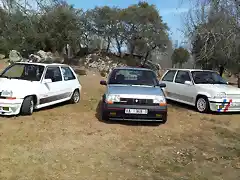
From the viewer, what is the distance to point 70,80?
405 inches

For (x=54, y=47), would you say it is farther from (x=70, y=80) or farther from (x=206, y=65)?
→ (x=70, y=80)

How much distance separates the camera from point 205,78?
1058cm

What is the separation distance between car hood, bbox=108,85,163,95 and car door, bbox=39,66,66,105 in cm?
191

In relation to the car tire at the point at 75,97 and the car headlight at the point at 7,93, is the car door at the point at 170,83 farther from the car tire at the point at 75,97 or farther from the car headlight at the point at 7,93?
the car headlight at the point at 7,93

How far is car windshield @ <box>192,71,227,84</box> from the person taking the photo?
34.3 feet

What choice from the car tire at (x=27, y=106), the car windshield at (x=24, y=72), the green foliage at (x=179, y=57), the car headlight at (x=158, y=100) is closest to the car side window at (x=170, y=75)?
the car headlight at (x=158, y=100)

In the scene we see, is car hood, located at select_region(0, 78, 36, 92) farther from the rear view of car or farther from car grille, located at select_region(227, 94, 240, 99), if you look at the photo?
car grille, located at select_region(227, 94, 240, 99)

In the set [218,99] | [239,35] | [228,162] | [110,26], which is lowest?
[228,162]

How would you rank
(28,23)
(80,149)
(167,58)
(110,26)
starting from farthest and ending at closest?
(167,58) < (110,26) < (28,23) < (80,149)

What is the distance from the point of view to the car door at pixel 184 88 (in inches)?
405

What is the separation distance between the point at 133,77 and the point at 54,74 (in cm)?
259

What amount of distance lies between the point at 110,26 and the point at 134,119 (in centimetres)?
2710

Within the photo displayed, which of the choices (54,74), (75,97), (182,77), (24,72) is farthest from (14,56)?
(182,77)

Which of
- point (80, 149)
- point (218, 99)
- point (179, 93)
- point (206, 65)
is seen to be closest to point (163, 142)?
point (80, 149)
